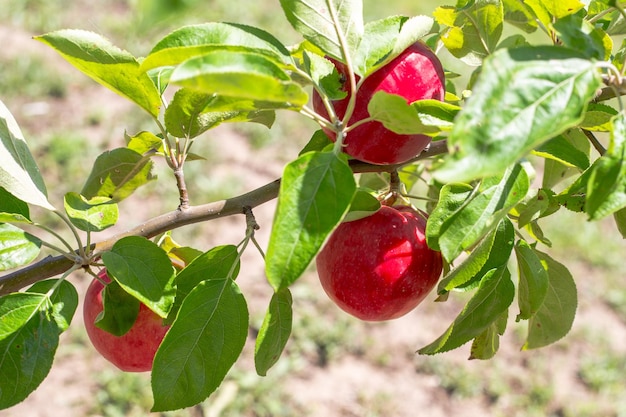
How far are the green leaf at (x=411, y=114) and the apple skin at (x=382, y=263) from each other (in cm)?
29

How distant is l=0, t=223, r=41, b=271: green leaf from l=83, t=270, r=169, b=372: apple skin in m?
0.19

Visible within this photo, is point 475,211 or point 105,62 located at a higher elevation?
point 105,62

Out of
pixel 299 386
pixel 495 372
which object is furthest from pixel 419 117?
pixel 495 372

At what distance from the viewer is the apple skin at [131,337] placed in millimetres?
1072

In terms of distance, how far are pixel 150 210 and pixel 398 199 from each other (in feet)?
Answer: 7.21

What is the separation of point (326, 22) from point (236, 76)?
0.22 meters

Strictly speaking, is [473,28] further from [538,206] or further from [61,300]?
[61,300]

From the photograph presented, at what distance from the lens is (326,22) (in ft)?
2.54

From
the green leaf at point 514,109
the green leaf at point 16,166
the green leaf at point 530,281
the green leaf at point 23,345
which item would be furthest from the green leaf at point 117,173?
the green leaf at point 514,109

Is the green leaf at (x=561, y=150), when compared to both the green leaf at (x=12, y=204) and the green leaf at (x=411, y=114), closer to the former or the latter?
the green leaf at (x=411, y=114)

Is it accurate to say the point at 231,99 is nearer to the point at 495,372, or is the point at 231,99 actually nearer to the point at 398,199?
the point at 398,199

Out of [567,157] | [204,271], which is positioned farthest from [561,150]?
[204,271]

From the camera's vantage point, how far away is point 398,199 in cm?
111

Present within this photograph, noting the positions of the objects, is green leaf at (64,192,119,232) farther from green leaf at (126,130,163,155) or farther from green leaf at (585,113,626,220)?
green leaf at (585,113,626,220)
